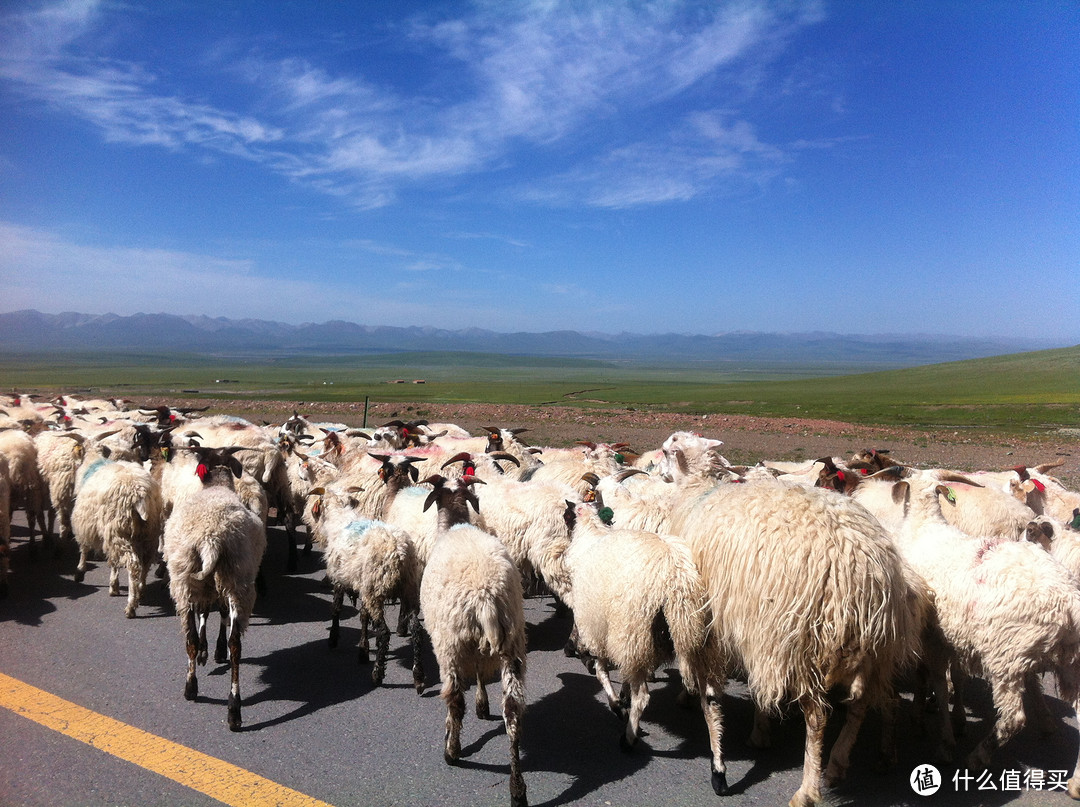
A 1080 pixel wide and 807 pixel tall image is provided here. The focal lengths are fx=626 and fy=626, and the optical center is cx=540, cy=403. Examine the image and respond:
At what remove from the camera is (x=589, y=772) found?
4.98 meters

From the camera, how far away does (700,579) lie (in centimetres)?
518

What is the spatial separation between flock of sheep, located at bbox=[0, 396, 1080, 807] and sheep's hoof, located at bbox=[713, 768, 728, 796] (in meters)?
0.02

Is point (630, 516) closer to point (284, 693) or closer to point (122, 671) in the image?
point (284, 693)

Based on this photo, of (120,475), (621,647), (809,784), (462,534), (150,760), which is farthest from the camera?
(120,475)

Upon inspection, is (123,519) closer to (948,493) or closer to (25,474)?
(25,474)

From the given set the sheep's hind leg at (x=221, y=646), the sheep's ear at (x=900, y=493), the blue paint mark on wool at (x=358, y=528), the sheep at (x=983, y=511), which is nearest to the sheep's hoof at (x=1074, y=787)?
the sheep's ear at (x=900, y=493)

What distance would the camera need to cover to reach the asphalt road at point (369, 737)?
4633 millimetres

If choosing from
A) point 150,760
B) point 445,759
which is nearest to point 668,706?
point 445,759

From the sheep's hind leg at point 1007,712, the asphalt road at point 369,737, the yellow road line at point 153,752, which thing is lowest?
the asphalt road at point 369,737

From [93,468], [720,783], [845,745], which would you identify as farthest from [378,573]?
[93,468]

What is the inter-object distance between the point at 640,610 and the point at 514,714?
50.4 inches

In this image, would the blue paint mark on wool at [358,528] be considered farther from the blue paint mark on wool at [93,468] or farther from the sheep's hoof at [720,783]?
the blue paint mark on wool at [93,468]

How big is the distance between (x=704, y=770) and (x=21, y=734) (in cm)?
559

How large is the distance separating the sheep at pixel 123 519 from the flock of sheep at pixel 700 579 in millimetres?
26
